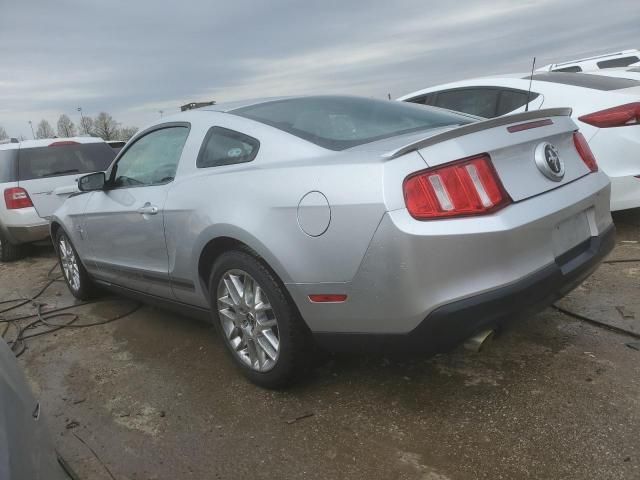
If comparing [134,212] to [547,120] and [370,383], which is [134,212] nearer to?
[370,383]

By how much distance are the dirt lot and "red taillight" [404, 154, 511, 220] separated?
58 centimetres

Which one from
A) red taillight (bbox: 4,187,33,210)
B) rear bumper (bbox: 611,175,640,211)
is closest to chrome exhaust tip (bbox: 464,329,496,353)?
rear bumper (bbox: 611,175,640,211)

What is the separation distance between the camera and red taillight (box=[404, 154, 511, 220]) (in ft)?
7.07

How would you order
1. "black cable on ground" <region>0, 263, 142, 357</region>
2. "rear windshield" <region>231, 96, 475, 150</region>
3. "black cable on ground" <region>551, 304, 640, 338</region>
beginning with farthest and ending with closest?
1. "black cable on ground" <region>0, 263, 142, 357</region>
2. "black cable on ground" <region>551, 304, 640, 338</region>
3. "rear windshield" <region>231, 96, 475, 150</region>

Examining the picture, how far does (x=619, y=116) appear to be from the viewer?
14.5ft

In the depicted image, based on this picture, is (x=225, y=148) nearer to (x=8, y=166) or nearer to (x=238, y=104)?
(x=238, y=104)

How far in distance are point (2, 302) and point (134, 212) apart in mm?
2672

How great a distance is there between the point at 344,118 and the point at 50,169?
512 centimetres

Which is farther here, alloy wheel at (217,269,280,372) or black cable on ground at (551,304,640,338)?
black cable on ground at (551,304,640,338)

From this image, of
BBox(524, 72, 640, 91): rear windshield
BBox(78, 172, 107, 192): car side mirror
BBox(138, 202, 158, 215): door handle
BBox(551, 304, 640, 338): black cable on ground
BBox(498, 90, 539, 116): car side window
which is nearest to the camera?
BBox(551, 304, 640, 338): black cable on ground

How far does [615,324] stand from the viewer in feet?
10.7

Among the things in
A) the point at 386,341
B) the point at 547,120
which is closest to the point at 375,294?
the point at 386,341

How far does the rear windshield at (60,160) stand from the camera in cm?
675

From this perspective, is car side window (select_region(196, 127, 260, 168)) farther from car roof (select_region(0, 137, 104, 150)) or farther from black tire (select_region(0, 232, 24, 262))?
black tire (select_region(0, 232, 24, 262))
